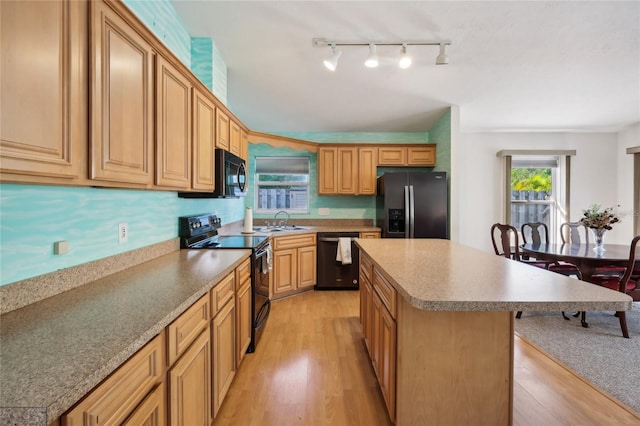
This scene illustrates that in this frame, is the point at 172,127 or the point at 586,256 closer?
the point at 172,127

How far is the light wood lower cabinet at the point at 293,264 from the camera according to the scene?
11.7ft

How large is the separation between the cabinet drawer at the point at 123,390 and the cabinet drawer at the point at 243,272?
97 centimetres

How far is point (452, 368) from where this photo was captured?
137cm

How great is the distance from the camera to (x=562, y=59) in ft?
8.75

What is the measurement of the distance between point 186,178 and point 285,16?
138 cm

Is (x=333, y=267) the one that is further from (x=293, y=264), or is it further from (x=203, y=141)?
(x=203, y=141)

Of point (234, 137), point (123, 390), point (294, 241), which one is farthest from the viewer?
point (294, 241)

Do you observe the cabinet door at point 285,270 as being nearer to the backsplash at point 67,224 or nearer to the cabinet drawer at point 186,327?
the backsplash at point 67,224

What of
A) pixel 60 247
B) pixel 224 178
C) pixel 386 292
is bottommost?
pixel 386 292

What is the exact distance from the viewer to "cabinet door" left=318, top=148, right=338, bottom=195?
443cm

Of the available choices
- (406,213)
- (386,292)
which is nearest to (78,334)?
(386,292)

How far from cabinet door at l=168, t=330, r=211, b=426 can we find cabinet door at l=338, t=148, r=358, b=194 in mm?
3379

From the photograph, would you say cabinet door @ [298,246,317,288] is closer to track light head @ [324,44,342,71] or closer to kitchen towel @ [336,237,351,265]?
kitchen towel @ [336,237,351,265]

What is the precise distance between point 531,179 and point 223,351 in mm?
5875
